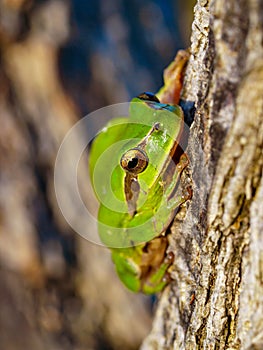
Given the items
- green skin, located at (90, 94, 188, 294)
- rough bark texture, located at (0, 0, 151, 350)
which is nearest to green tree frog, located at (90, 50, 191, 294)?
green skin, located at (90, 94, 188, 294)

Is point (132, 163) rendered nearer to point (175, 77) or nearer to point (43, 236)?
point (175, 77)

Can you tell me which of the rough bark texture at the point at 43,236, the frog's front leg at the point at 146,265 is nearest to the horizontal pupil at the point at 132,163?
the frog's front leg at the point at 146,265

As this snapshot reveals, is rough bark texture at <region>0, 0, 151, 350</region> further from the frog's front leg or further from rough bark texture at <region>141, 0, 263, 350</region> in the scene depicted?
rough bark texture at <region>141, 0, 263, 350</region>

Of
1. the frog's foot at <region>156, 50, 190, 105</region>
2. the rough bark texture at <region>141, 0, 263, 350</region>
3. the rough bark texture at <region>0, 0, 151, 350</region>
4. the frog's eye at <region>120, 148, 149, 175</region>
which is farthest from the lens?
the rough bark texture at <region>0, 0, 151, 350</region>

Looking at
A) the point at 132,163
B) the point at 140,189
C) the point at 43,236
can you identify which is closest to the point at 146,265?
the point at 140,189

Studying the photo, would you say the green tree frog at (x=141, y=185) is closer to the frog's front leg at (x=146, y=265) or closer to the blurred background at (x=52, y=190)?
the frog's front leg at (x=146, y=265)

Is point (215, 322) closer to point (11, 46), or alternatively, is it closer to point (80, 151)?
point (80, 151)
